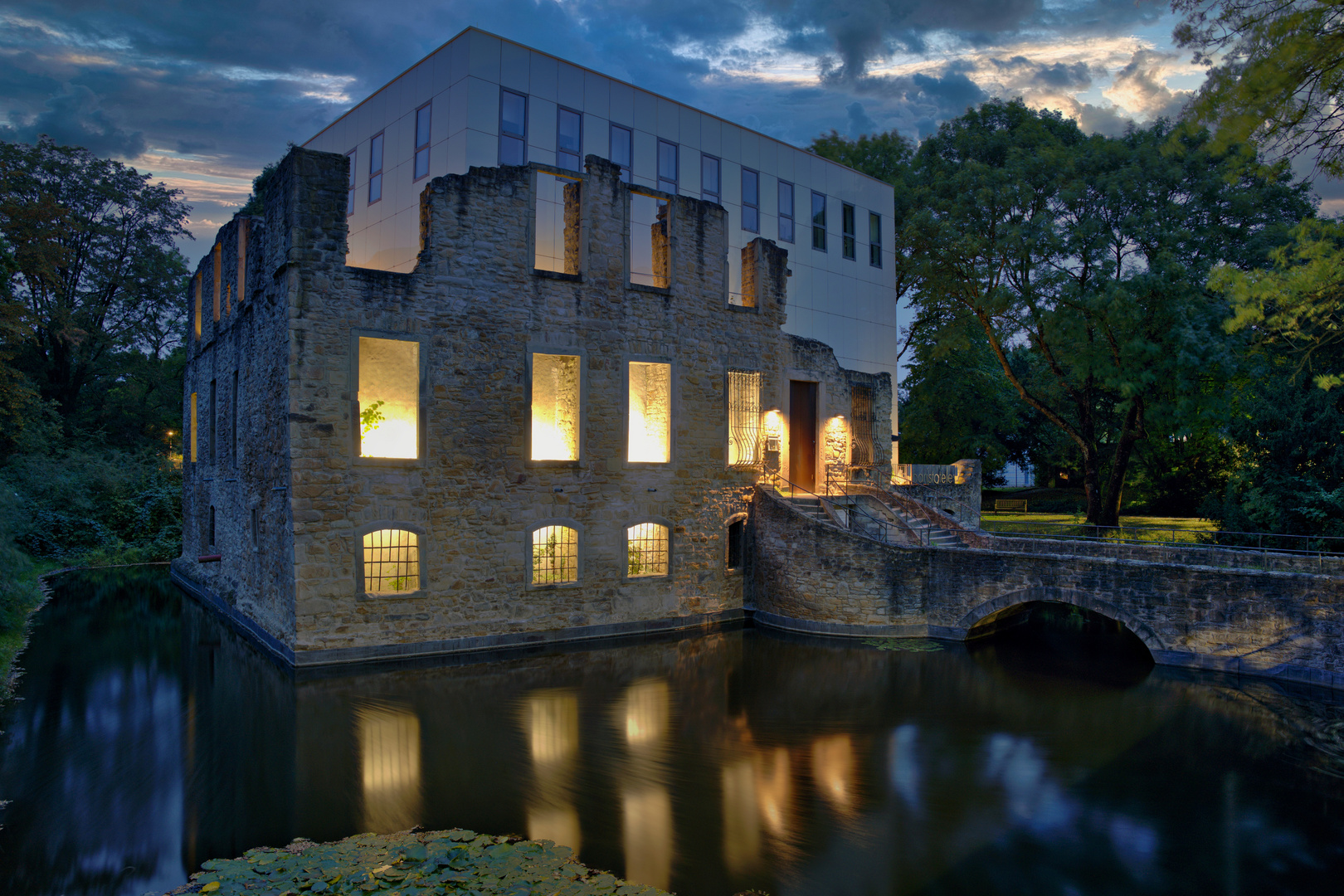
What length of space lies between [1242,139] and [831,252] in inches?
678

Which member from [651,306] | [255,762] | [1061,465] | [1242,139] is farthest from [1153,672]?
[1061,465]

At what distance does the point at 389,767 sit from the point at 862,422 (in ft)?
52.9

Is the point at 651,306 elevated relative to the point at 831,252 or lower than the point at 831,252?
lower

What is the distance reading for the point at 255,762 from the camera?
8.80 meters

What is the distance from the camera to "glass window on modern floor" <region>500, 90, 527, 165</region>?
53.3 ft

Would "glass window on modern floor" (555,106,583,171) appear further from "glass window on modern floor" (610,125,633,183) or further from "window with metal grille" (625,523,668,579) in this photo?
"window with metal grille" (625,523,668,579)

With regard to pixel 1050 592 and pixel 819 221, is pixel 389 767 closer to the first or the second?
pixel 1050 592

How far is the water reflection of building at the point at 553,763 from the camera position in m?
7.25

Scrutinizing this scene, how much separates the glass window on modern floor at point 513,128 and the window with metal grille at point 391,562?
840 cm

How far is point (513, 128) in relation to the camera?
53.8 ft

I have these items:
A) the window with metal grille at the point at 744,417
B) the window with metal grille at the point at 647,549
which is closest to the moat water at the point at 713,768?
the window with metal grille at the point at 647,549

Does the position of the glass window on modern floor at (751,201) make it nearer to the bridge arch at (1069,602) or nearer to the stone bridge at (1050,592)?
the stone bridge at (1050,592)

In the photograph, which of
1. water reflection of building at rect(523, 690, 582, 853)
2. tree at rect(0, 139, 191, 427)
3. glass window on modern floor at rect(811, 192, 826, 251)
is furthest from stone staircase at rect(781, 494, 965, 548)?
tree at rect(0, 139, 191, 427)

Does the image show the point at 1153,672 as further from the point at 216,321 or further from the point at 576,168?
the point at 216,321
